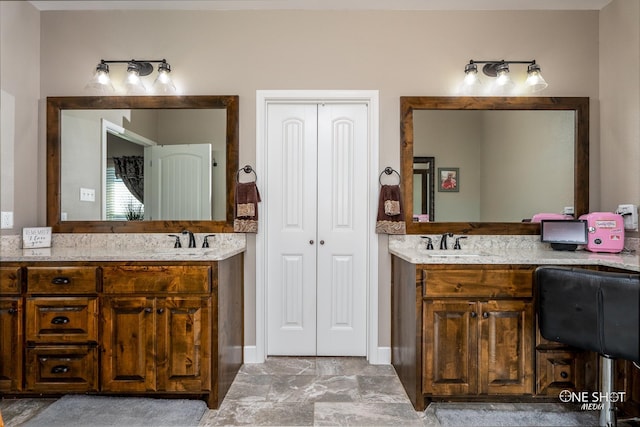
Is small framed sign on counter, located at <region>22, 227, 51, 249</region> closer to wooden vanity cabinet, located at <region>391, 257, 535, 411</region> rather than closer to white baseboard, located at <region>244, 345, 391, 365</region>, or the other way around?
white baseboard, located at <region>244, 345, 391, 365</region>

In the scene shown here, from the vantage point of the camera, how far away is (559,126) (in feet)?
8.43

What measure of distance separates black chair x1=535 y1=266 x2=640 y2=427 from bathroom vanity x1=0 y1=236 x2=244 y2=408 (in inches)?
66.5

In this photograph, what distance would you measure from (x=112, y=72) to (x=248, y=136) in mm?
1093

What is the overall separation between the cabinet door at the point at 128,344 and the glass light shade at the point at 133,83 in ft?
4.92

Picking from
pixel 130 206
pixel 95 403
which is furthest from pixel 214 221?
pixel 95 403

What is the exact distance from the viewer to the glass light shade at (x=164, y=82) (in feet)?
8.18

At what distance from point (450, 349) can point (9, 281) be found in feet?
8.06

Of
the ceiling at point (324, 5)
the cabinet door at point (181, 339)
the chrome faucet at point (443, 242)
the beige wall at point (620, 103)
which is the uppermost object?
the ceiling at point (324, 5)

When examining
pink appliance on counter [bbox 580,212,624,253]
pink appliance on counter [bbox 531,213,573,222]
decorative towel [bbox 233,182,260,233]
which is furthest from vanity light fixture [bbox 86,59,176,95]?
pink appliance on counter [bbox 580,212,624,253]

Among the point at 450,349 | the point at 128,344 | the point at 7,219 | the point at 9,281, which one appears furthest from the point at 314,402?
the point at 7,219

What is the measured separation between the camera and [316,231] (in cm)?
269

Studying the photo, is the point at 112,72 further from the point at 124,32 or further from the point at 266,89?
the point at 266,89

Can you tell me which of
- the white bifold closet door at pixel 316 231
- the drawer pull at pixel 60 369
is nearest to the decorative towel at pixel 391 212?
the white bifold closet door at pixel 316 231

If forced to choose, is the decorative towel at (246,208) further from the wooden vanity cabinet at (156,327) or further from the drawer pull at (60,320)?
the drawer pull at (60,320)
